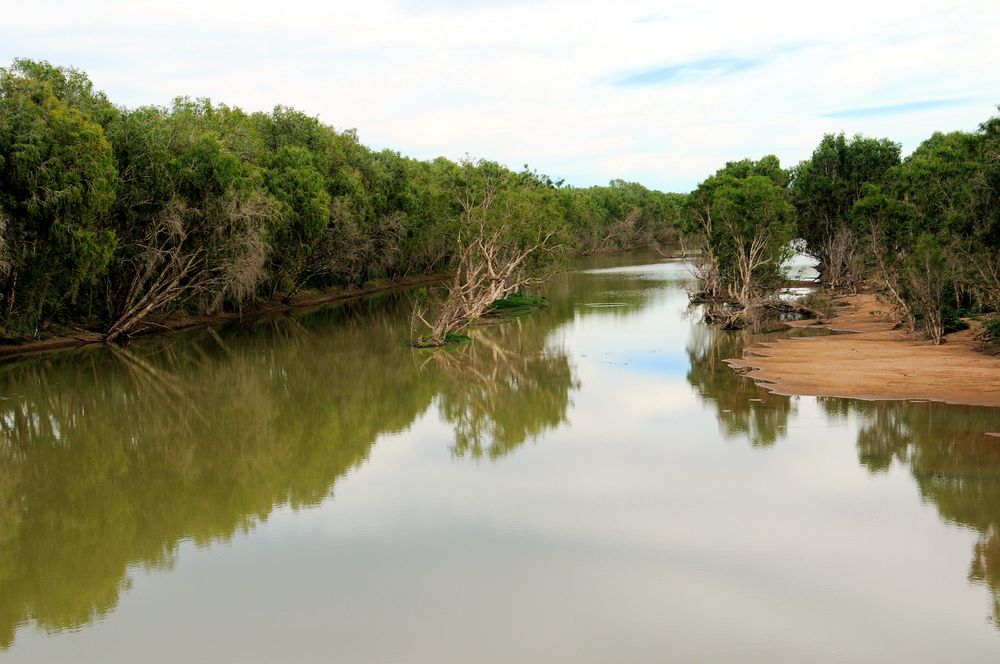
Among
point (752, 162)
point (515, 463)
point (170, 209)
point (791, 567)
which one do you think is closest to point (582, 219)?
point (752, 162)

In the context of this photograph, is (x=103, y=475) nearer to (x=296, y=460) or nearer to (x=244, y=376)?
(x=296, y=460)

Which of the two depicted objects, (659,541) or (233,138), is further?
(233,138)

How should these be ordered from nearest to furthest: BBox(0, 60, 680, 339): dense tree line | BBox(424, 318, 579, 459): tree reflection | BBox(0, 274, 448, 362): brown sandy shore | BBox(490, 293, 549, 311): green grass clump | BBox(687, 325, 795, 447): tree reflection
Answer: BBox(687, 325, 795, 447): tree reflection, BBox(424, 318, 579, 459): tree reflection, BBox(0, 60, 680, 339): dense tree line, BBox(0, 274, 448, 362): brown sandy shore, BBox(490, 293, 549, 311): green grass clump

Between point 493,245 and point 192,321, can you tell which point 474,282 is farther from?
point 192,321

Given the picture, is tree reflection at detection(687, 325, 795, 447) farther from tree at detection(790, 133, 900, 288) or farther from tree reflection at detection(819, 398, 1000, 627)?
tree at detection(790, 133, 900, 288)

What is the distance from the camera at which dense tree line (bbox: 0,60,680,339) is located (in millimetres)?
36781

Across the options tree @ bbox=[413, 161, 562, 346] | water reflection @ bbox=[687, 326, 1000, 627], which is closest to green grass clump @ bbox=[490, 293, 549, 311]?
tree @ bbox=[413, 161, 562, 346]

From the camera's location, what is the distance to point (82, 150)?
37219mm

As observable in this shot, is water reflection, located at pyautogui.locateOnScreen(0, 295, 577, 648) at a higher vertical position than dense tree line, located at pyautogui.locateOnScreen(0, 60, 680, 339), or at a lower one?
lower

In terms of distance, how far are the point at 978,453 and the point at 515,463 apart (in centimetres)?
1136

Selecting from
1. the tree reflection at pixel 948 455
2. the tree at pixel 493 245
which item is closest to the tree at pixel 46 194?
the tree at pixel 493 245

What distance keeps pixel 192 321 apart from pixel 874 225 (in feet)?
139

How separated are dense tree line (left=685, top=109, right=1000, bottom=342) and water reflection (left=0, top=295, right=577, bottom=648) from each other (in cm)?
→ 1493

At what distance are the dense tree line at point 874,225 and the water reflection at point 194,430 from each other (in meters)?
14.9
